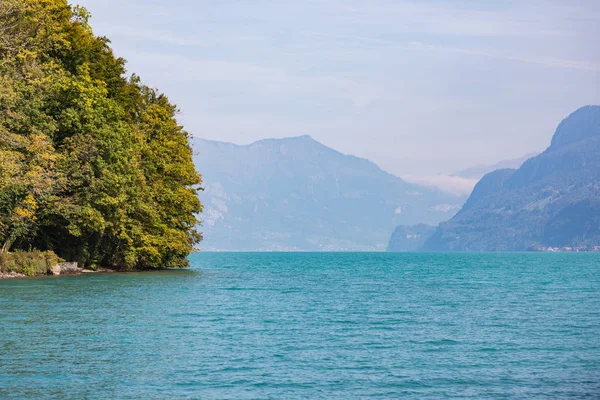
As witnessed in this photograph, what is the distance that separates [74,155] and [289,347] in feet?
137

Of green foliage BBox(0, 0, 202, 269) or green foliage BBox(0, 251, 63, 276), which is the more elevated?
green foliage BBox(0, 0, 202, 269)

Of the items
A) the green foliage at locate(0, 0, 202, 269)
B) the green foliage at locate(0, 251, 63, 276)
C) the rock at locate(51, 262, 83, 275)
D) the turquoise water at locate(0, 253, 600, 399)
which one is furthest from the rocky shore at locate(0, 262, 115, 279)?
the turquoise water at locate(0, 253, 600, 399)

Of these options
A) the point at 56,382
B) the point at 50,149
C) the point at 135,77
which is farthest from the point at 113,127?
the point at 56,382

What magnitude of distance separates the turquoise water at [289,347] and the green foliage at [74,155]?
495 inches

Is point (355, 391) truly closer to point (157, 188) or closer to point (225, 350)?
point (225, 350)

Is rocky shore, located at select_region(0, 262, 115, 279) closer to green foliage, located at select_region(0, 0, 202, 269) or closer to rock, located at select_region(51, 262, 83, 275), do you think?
rock, located at select_region(51, 262, 83, 275)

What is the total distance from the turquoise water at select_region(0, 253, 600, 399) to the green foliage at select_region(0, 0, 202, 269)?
12.6m

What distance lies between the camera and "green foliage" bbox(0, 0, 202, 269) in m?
61.4

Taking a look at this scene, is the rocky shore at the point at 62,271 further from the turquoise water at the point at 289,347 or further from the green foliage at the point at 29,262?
the turquoise water at the point at 289,347

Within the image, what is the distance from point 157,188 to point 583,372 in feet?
207

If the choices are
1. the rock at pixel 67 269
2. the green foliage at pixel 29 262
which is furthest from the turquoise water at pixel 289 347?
the rock at pixel 67 269

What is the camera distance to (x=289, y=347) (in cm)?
2998

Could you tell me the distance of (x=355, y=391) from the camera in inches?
876

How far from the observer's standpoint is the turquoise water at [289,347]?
888 inches
